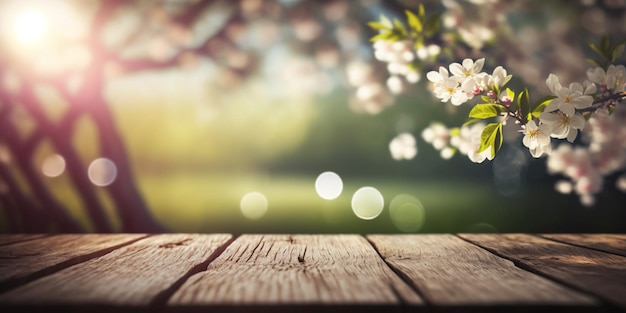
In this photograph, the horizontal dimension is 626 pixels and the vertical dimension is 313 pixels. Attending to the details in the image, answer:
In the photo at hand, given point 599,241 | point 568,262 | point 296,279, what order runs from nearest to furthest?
1. point 296,279
2. point 568,262
3. point 599,241

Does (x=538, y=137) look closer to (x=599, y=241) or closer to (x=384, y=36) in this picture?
(x=599, y=241)

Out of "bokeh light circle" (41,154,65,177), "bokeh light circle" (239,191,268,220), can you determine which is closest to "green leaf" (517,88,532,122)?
"bokeh light circle" (239,191,268,220)

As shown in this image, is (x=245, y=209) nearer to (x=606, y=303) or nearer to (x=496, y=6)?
(x=496, y=6)

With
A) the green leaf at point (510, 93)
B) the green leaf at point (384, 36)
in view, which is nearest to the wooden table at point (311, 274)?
the green leaf at point (510, 93)

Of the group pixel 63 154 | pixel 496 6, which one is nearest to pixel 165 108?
pixel 63 154

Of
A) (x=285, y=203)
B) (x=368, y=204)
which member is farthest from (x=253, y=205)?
(x=368, y=204)

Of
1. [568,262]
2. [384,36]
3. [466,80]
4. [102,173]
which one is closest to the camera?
[568,262]

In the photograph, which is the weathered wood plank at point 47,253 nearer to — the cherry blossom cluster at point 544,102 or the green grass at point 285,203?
the cherry blossom cluster at point 544,102

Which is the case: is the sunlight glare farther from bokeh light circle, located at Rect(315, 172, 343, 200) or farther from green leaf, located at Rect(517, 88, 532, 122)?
green leaf, located at Rect(517, 88, 532, 122)
